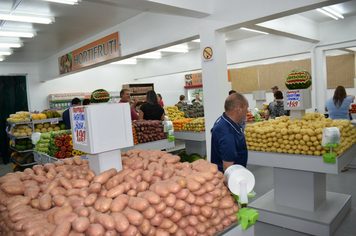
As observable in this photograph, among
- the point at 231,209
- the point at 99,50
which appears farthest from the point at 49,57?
the point at 231,209

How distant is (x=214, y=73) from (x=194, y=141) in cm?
220

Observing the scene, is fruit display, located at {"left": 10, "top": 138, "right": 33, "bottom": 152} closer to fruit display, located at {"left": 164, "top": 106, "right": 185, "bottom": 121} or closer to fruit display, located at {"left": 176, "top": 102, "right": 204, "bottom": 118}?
fruit display, located at {"left": 164, "top": 106, "right": 185, "bottom": 121}

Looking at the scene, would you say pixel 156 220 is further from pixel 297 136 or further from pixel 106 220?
pixel 297 136

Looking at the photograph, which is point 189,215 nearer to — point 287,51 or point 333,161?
point 333,161

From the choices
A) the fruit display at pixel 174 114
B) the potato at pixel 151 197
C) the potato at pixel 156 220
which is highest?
the fruit display at pixel 174 114

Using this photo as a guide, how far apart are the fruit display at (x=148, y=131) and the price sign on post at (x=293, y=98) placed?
93.6 inches

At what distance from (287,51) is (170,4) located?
624 centimetres

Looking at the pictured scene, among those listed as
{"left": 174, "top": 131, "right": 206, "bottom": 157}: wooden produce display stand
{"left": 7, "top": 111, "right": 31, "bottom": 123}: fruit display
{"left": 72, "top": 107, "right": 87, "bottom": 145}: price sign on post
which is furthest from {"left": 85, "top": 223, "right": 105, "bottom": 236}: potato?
{"left": 7, "top": 111, "right": 31, "bottom": 123}: fruit display

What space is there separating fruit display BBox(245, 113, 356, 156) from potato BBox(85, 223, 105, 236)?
2.71 metres

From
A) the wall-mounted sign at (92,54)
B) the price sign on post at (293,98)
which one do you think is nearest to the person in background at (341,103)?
the price sign on post at (293,98)

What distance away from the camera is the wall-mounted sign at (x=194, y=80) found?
14.6m

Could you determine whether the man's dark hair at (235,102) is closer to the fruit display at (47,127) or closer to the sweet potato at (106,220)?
the sweet potato at (106,220)

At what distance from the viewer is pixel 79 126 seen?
1.88 meters

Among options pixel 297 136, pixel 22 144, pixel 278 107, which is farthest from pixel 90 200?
pixel 22 144
